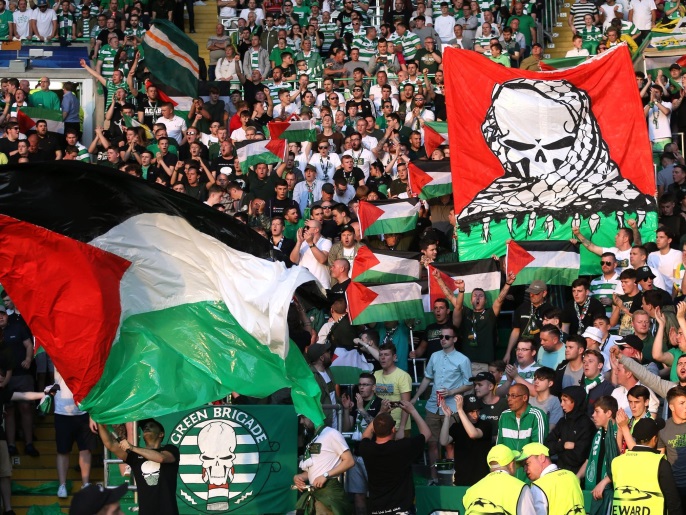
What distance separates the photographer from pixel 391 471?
13555 mm

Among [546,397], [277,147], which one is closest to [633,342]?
[546,397]

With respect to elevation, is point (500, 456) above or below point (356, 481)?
above

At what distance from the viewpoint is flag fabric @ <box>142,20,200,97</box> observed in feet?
86.5

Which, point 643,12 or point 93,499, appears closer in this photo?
point 93,499

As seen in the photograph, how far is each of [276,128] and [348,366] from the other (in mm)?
7006

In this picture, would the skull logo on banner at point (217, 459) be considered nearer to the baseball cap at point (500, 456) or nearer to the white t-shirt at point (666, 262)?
the baseball cap at point (500, 456)

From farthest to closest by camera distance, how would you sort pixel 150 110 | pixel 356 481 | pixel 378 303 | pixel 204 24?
pixel 204 24 → pixel 150 110 → pixel 378 303 → pixel 356 481

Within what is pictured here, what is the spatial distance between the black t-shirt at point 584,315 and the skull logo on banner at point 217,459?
4663 mm

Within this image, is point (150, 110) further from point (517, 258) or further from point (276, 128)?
point (517, 258)

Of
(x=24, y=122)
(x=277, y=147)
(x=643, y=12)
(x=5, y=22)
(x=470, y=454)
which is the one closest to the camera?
(x=470, y=454)

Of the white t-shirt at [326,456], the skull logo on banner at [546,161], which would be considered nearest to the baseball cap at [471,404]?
the white t-shirt at [326,456]

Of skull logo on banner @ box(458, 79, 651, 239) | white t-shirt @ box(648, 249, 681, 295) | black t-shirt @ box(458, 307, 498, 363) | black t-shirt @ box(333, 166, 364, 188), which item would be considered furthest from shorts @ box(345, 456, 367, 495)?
black t-shirt @ box(333, 166, 364, 188)

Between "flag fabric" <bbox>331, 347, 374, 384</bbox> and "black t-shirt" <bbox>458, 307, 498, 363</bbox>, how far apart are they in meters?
1.21

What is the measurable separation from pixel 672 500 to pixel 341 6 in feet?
67.8
